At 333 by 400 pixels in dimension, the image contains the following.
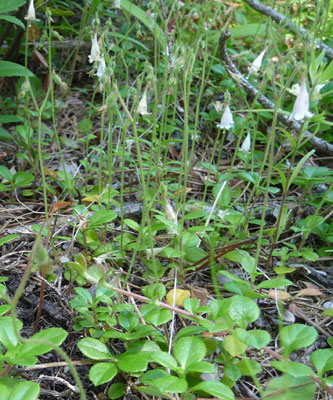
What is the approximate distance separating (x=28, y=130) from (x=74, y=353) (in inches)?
49.7

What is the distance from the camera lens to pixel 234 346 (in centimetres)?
126

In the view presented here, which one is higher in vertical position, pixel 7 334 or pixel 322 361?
pixel 322 361

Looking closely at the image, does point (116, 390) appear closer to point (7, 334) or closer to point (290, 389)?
point (7, 334)

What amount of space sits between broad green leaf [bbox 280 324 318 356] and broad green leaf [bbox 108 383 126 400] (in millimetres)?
464

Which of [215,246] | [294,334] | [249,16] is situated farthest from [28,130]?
[249,16]

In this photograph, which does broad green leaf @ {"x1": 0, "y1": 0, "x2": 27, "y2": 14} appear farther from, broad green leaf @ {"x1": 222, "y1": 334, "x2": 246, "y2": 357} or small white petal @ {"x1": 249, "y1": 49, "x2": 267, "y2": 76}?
broad green leaf @ {"x1": 222, "y1": 334, "x2": 246, "y2": 357}

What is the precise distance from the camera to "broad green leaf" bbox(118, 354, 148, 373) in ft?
3.98

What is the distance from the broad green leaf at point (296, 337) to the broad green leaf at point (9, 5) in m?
2.00

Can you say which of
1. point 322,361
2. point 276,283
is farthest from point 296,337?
point 276,283

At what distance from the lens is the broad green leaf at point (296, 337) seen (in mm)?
1240

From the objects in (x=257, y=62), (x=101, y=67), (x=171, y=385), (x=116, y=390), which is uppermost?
(x=257, y=62)

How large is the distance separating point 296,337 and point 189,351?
0.30 metres

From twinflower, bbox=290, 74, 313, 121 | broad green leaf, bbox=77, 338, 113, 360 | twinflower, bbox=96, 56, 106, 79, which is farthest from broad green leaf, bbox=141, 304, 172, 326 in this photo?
twinflower, bbox=96, 56, 106, 79

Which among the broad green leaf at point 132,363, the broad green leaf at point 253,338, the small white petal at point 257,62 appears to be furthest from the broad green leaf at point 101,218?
the small white petal at point 257,62
